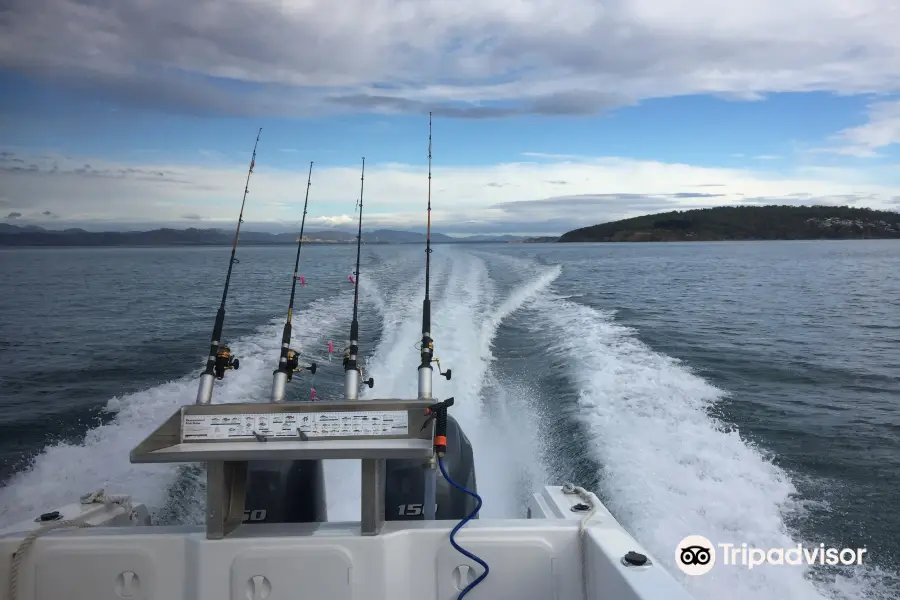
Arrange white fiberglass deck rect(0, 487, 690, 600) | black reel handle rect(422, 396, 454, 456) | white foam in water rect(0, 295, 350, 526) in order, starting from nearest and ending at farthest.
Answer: black reel handle rect(422, 396, 454, 456), white fiberglass deck rect(0, 487, 690, 600), white foam in water rect(0, 295, 350, 526)

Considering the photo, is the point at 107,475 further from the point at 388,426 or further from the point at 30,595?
the point at 388,426

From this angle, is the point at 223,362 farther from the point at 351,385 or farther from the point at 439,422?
the point at 439,422

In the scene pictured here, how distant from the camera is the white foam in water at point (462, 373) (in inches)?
182

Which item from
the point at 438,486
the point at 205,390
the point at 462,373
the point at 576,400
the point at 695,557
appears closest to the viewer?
the point at 205,390

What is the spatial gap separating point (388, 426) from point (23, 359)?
892cm

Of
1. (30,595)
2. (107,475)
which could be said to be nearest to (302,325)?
(107,475)

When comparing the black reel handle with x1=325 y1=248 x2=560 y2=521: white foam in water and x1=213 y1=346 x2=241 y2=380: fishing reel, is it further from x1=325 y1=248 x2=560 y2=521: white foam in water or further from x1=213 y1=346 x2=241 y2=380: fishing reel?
x1=325 y1=248 x2=560 y2=521: white foam in water

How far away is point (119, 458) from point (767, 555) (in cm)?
455

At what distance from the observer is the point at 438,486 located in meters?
3.09

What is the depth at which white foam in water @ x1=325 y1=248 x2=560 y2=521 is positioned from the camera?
15.2ft

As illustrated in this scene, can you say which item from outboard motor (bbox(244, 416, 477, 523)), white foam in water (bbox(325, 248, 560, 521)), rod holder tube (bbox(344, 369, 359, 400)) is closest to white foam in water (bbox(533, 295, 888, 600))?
white foam in water (bbox(325, 248, 560, 521))

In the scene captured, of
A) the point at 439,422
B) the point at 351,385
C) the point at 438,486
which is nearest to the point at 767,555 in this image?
the point at 438,486

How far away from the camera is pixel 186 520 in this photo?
165 inches

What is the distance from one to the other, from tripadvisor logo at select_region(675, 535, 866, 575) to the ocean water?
6cm
